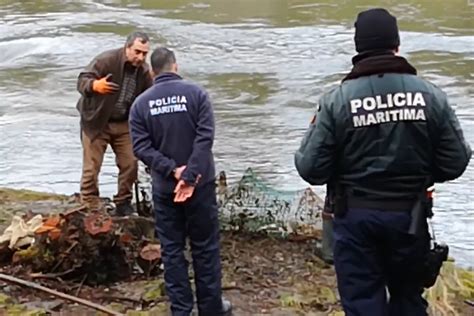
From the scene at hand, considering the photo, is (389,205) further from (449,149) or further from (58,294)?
(58,294)

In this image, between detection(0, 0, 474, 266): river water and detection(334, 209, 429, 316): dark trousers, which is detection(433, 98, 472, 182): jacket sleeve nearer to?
detection(334, 209, 429, 316): dark trousers

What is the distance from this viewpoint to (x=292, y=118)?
48.1 ft

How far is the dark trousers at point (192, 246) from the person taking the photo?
5.59 metres

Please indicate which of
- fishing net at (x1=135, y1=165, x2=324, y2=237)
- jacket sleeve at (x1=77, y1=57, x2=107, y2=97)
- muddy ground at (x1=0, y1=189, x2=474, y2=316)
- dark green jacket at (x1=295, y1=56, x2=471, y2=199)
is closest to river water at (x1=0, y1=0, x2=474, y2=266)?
fishing net at (x1=135, y1=165, x2=324, y2=237)

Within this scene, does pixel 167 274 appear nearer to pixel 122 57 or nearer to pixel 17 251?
pixel 17 251

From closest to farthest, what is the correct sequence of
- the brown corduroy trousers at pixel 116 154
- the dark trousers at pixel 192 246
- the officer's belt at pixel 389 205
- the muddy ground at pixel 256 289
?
the officer's belt at pixel 389 205, the dark trousers at pixel 192 246, the muddy ground at pixel 256 289, the brown corduroy trousers at pixel 116 154

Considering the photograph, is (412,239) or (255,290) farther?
(255,290)

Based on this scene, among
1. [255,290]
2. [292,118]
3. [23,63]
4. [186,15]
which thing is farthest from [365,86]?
[186,15]

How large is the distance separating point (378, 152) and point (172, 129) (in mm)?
1479

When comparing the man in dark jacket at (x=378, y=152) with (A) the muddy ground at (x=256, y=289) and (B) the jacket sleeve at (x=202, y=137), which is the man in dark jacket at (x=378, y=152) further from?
(A) the muddy ground at (x=256, y=289)

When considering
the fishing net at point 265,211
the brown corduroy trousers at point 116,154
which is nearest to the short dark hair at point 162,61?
the fishing net at point 265,211

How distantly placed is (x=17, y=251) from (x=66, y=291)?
25.9 inches

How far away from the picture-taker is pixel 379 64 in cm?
439

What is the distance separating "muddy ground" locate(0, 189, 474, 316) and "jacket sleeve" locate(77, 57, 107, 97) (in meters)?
1.48
